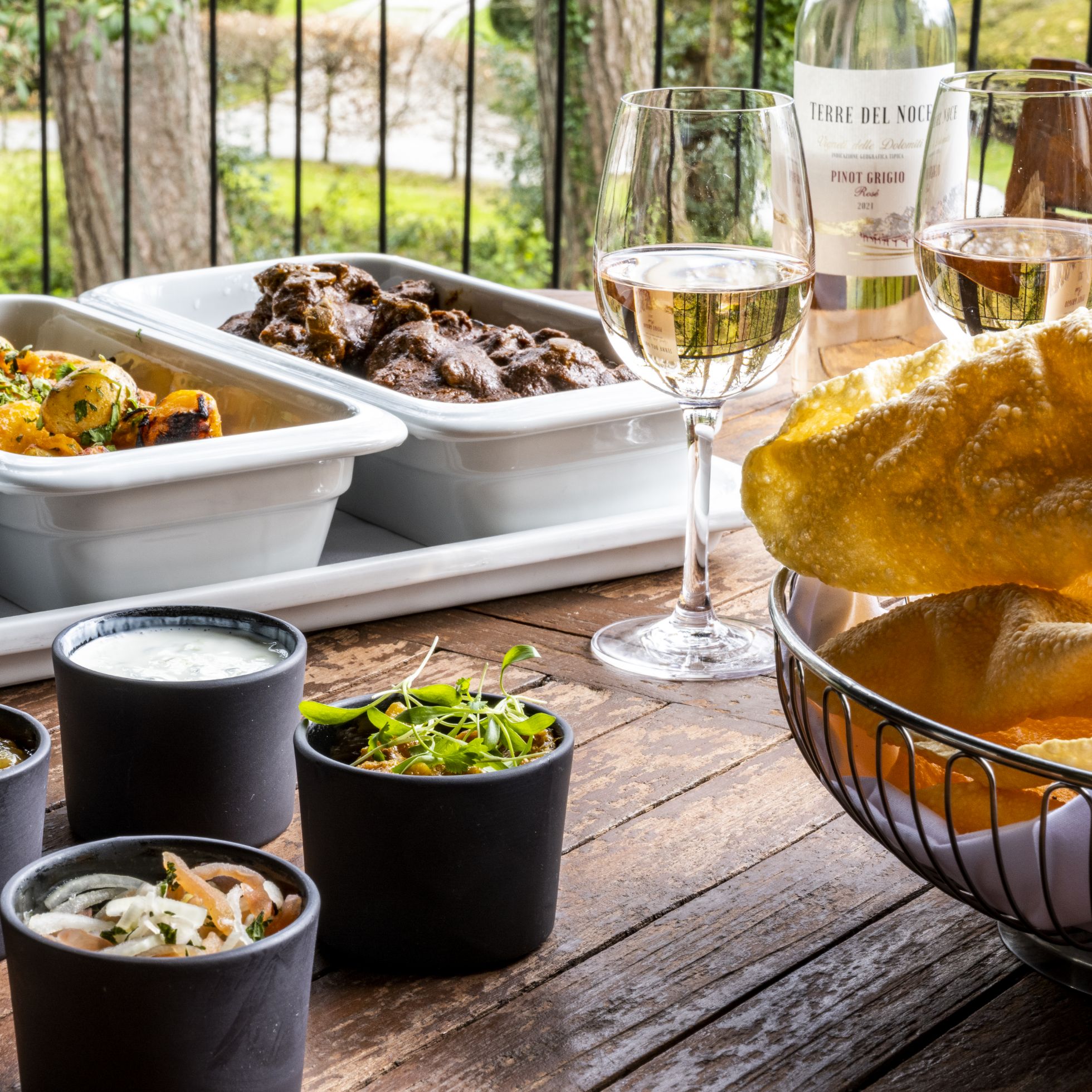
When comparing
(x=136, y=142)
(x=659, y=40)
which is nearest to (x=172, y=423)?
(x=659, y=40)

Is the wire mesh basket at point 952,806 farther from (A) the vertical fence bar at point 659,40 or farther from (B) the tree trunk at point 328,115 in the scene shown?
(B) the tree trunk at point 328,115

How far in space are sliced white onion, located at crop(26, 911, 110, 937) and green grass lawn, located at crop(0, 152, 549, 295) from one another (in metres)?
6.25

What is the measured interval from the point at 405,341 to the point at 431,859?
2.44ft

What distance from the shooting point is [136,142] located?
188 inches

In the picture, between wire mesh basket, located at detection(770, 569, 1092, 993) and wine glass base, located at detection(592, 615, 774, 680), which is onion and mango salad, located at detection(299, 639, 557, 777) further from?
wine glass base, located at detection(592, 615, 774, 680)

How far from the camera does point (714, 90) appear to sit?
3.31ft

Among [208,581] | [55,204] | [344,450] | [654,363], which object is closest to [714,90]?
[654,363]

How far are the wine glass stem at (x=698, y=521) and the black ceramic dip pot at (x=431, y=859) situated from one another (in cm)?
41

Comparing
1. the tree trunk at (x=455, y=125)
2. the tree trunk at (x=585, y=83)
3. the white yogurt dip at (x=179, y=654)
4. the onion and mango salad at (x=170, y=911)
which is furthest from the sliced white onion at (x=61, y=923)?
the tree trunk at (x=455, y=125)

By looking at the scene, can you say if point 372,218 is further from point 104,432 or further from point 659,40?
point 104,432

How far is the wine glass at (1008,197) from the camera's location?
1.00 m

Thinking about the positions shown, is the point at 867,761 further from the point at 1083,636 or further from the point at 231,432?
the point at 231,432

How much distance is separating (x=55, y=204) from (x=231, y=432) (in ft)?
22.0

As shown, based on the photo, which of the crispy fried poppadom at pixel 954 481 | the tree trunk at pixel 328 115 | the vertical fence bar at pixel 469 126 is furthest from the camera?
the tree trunk at pixel 328 115
